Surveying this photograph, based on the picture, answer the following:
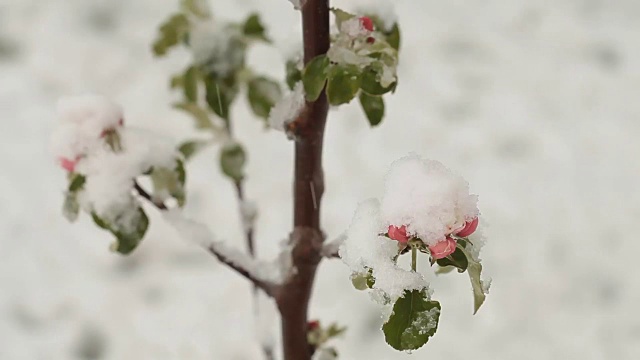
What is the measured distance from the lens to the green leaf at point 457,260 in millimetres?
447

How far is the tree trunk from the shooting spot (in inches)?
21.6

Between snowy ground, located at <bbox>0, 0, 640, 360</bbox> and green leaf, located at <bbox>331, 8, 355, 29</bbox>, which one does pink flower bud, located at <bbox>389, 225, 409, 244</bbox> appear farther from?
snowy ground, located at <bbox>0, 0, 640, 360</bbox>

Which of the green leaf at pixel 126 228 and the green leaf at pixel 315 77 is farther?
the green leaf at pixel 126 228

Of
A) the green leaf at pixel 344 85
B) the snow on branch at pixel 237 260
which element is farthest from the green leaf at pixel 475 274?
the snow on branch at pixel 237 260

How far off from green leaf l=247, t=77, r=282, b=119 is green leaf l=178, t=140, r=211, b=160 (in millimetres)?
85

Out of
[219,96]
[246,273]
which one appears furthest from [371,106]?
[219,96]

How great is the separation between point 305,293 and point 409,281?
0.81 ft

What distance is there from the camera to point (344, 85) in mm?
535

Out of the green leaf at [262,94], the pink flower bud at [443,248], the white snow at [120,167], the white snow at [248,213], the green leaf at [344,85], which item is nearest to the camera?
the pink flower bud at [443,248]

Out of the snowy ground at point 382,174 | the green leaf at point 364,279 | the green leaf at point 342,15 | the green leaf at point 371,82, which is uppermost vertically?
the green leaf at point 342,15

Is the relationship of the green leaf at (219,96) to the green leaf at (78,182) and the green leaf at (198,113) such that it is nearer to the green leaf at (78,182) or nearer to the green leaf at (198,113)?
the green leaf at (198,113)

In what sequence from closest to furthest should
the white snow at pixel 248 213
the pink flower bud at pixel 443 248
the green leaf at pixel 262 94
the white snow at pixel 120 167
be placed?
the pink flower bud at pixel 443 248 < the white snow at pixel 120 167 < the green leaf at pixel 262 94 < the white snow at pixel 248 213

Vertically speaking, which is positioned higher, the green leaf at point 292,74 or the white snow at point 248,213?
the green leaf at point 292,74

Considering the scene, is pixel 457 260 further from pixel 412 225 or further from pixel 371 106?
pixel 371 106
